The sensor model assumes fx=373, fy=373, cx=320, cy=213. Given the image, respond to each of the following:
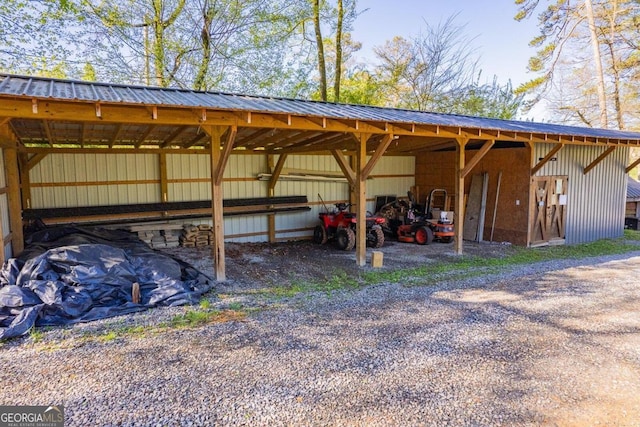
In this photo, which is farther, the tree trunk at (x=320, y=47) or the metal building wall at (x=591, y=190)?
the tree trunk at (x=320, y=47)

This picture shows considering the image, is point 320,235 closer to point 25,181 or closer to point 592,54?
point 25,181

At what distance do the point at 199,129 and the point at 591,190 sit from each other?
375 inches

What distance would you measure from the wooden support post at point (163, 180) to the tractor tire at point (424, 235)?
579 centimetres

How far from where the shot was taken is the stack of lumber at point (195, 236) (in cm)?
813

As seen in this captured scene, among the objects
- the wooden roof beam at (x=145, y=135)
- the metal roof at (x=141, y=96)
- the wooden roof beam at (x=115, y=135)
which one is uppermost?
the metal roof at (x=141, y=96)

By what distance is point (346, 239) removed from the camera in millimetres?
8039

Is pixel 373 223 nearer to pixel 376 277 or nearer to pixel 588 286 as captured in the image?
pixel 376 277

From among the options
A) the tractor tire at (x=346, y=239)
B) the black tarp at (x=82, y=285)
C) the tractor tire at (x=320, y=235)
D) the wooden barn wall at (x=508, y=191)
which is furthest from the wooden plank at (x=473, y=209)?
the black tarp at (x=82, y=285)

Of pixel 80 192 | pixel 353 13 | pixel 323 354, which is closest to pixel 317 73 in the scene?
pixel 353 13

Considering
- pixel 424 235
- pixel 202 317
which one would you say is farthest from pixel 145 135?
pixel 424 235

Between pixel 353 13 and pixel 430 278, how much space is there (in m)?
13.7

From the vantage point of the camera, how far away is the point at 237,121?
504 centimetres

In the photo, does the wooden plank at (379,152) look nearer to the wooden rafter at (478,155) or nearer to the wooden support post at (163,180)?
the wooden rafter at (478,155)

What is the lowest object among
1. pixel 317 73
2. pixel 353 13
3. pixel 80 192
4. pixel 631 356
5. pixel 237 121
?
pixel 631 356
